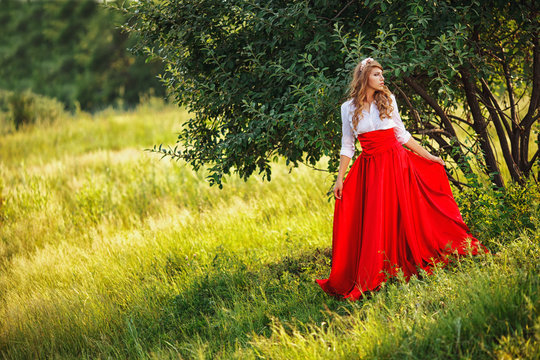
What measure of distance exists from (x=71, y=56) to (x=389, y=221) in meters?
35.8

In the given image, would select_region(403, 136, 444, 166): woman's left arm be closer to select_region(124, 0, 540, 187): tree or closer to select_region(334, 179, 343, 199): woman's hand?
select_region(124, 0, 540, 187): tree

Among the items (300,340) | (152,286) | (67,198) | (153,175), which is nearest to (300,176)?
(153,175)

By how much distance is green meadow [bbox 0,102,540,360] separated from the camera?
292 centimetres

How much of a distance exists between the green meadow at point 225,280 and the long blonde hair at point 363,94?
1.36 metres

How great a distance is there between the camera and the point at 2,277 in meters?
5.85

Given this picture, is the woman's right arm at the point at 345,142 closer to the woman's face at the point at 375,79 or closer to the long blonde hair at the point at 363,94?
the long blonde hair at the point at 363,94

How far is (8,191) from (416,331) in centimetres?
769

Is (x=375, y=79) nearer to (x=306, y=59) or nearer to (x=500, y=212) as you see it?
(x=306, y=59)

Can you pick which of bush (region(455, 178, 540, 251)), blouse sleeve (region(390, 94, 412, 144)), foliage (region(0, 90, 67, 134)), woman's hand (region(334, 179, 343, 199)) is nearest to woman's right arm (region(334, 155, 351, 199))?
woman's hand (region(334, 179, 343, 199))

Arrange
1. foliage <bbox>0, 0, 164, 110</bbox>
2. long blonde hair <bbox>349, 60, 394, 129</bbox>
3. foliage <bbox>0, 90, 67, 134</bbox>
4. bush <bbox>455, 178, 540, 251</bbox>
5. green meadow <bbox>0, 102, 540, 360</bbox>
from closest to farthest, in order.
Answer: green meadow <bbox>0, 102, 540, 360</bbox>, long blonde hair <bbox>349, 60, 394, 129</bbox>, bush <bbox>455, 178, 540, 251</bbox>, foliage <bbox>0, 90, 67, 134</bbox>, foliage <bbox>0, 0, 164, 110</bbox>

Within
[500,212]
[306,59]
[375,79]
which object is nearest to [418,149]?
[375,79]

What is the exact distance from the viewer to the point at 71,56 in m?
34.9

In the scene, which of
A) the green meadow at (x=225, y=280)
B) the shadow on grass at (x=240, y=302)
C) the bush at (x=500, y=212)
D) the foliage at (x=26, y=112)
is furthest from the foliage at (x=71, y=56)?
the bush at (x=500, y=212)

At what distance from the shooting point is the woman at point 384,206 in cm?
394
